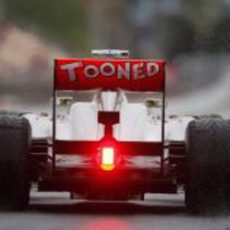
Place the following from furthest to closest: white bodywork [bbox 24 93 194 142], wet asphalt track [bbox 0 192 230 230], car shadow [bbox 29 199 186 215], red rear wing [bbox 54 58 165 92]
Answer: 1. car shadow [bbox 29 199 186 215]
2. white bodywork [bbox 24 93 194 142]
3. red rear wing [bbox 54 58 165 92]
4. wet asphalt track [bbox 0 192 230 230]

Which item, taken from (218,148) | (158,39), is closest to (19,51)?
(158,39)

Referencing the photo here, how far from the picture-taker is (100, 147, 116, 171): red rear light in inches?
788

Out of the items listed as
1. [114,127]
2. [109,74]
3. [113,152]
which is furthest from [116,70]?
[113,152]

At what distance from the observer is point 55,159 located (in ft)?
66.5

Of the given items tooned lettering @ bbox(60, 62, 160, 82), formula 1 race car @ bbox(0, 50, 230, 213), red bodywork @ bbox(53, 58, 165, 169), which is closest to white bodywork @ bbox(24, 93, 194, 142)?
formula 1 race car @ bbox(0, 50, 230, 213)

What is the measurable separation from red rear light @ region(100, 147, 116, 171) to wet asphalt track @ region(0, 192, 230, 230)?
59 centimetres

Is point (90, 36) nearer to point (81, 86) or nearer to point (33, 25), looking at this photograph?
point (33, 25)

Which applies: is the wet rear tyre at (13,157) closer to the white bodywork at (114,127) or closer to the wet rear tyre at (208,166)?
the white bodywork at (114,127)

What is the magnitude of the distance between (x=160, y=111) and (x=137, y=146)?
1.48 m

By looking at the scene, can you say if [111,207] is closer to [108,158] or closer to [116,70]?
[108,158]

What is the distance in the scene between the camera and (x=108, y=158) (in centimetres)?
2003

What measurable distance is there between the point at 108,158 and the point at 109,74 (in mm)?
1021

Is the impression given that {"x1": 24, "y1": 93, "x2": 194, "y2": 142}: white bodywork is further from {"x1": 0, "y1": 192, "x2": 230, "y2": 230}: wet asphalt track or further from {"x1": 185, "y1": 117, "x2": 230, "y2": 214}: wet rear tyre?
{"x1": 0, "y1": 192, "x2": 230, "y2": 230}: wet asphalt track

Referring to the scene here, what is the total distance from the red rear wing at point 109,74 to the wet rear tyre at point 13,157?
705mm
